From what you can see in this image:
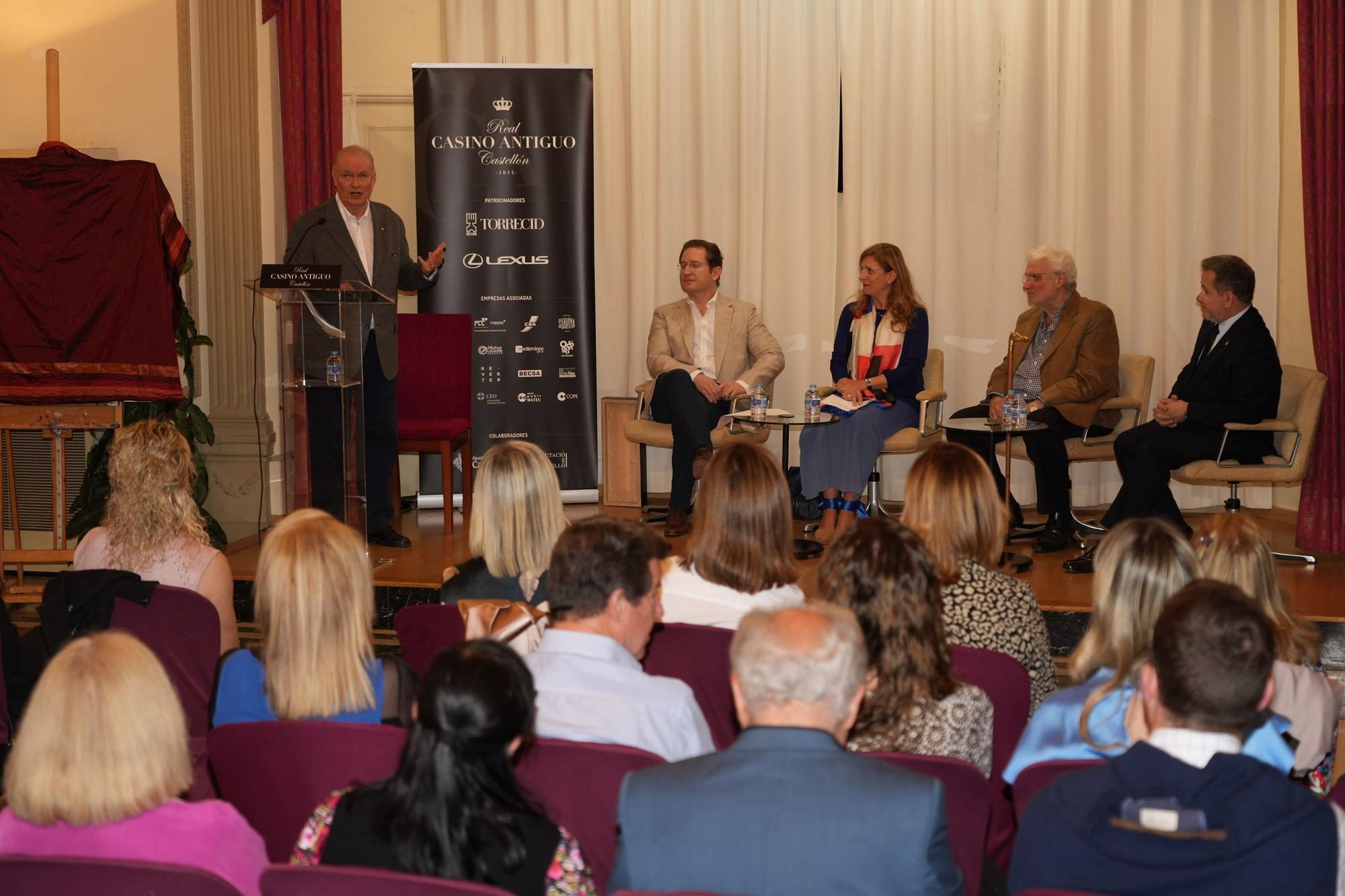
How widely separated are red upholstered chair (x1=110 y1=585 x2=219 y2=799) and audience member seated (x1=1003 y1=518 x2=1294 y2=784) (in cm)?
171

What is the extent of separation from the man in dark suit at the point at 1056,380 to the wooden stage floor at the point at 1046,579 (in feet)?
1.05

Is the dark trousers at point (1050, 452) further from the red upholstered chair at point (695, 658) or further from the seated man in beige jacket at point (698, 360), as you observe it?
the red upholstered chair at point (695, 658)

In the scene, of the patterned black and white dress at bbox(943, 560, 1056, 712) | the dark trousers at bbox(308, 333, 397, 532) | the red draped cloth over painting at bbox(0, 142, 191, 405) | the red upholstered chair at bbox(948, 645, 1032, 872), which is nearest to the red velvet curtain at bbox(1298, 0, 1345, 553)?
the patterned black and white dress at bbox(943, 560, 1056, 712)

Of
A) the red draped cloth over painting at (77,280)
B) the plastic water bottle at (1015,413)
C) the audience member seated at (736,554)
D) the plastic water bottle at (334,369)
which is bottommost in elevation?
the audience member seated at (736,554)

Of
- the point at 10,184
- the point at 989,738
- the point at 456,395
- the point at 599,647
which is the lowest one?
the point at 989,738

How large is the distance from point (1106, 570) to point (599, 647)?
93 cm

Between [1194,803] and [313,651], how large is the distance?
4.47ft

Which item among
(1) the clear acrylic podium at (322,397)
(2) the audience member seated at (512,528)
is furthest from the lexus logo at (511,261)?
(2) the audience member seated at (512,528)

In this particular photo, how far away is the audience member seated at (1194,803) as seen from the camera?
1.50m

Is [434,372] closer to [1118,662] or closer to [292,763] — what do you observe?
[292,763]

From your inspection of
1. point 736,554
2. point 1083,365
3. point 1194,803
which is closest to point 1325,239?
point 1083,365

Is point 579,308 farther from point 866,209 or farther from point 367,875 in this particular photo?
point 367,875

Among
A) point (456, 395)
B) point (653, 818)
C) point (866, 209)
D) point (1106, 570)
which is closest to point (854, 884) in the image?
point (653, 818)

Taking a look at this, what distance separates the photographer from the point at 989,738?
7.30 feet
